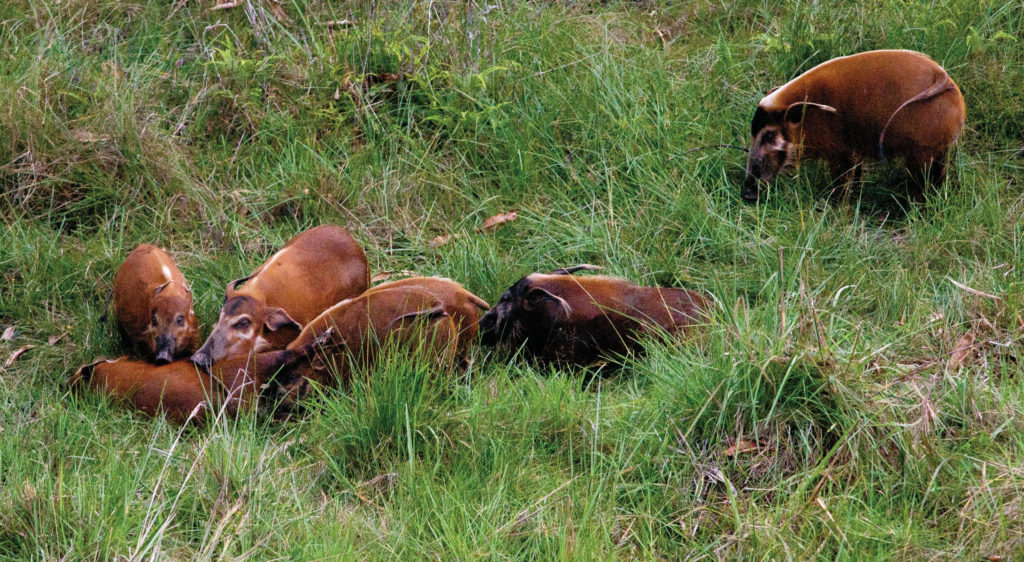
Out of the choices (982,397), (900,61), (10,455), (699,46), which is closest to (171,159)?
(10,455)

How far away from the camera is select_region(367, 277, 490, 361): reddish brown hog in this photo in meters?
4.09

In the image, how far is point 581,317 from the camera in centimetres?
406

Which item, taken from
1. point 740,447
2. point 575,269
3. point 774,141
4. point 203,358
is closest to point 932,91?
point 774,141

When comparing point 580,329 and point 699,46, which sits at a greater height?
point 699,46

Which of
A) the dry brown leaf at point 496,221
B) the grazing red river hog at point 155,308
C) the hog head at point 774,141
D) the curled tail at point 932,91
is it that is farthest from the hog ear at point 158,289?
the curled tail at point 932,91

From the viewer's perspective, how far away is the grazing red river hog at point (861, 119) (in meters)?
4.67

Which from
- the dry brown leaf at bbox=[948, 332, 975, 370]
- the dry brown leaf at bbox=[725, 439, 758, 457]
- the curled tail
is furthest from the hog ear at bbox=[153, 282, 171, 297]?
the curled tail

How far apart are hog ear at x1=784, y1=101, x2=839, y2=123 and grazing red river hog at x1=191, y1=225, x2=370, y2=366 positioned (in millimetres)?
2187

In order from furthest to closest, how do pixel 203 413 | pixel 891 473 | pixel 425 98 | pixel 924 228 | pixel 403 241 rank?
pixel 425 98
pixel 403 241
pixel 924 228
pixel 203 413
pixel 891 473

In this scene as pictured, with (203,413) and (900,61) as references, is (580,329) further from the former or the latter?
(900,61)

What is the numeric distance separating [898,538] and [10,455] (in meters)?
2.85

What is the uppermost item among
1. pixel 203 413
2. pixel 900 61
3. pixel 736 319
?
pixel 900 61

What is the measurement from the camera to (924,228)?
465 cm

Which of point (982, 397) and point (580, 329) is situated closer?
point (982, 397)
